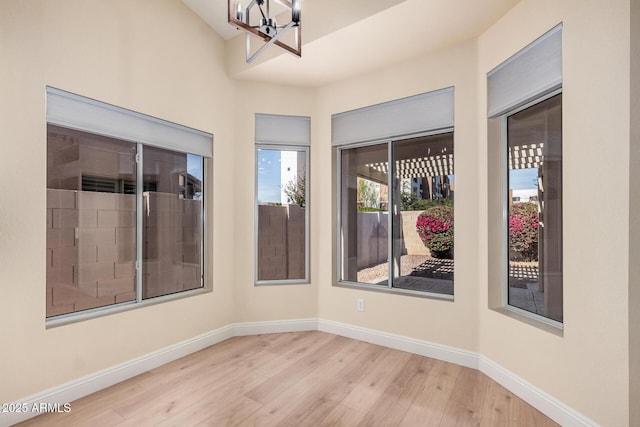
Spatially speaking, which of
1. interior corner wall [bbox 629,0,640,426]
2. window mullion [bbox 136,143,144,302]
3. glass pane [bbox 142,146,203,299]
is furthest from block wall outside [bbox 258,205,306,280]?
interior corner wall [bbox 629,0,640,426]

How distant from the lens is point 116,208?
2637 millimetres

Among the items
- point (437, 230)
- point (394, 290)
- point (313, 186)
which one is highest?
point (313, 186)

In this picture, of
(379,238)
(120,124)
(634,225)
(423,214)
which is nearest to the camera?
A: (634,225)

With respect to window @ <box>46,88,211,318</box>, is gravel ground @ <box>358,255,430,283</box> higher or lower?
lower

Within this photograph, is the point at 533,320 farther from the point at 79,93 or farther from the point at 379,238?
the point at 79,93

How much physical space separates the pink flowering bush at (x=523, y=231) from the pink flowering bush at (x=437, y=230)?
539mm

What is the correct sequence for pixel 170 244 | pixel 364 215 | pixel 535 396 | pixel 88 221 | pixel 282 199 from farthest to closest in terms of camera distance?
pixel 282 199
pixel 364 215
pixel 170 244
pixel 88 221
pixel 535 396

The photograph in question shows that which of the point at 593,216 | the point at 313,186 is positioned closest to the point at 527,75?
the point at 593,216

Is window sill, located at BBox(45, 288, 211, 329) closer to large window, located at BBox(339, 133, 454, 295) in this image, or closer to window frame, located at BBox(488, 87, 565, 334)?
large window, located at BBox(339, 133, 454, 295)

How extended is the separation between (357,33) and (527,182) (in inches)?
73.0

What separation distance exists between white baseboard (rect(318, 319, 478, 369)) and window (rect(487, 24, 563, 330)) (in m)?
0.57

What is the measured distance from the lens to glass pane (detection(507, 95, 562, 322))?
2219mm

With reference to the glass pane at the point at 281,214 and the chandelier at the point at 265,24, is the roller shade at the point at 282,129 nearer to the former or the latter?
the glass pane at the point at 281,214

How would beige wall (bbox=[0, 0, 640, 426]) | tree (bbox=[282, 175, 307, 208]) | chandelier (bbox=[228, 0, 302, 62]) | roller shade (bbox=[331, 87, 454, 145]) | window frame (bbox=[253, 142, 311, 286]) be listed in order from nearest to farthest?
chandelier (bbox=[228, 0, 302, 62])
beige wall (bbox=[0, 0, 640, 426])
roller shade (bbox=[331, 87, 454, 145])
window frame (bbox=[253, 142, 311, 286])
tree (bbox=[282, 175, 307, 208])
